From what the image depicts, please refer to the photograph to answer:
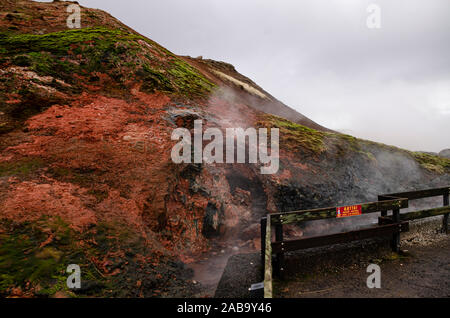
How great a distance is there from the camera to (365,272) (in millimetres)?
5426

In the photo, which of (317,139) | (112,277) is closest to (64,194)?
(112,277)

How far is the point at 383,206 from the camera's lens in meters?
6.32

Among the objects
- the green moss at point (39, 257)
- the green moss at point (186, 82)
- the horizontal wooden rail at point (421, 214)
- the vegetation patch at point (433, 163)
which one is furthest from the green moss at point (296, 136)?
the green moss at point (39, 257)

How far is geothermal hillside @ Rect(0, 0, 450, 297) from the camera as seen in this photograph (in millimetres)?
5051

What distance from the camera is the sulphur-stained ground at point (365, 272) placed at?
4.70m

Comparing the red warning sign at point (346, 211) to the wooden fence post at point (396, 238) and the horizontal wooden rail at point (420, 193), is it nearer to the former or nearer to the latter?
the wooden fence post at point (396, 238)

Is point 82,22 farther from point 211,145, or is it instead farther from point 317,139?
point 317,139

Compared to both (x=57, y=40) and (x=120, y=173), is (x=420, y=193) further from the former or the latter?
(x=57, y=40)

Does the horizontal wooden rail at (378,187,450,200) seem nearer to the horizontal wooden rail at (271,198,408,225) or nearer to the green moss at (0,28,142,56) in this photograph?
the horizontal wooden rail at (271,198,408,225)

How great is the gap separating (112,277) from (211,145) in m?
6.63

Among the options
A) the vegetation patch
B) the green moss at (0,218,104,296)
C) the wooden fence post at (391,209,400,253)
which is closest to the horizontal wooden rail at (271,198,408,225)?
the wooden fence post at (391,209,400,253)

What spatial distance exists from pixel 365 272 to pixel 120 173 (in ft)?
24.5

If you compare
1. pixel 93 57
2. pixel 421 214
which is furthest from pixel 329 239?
pixel 93 57
